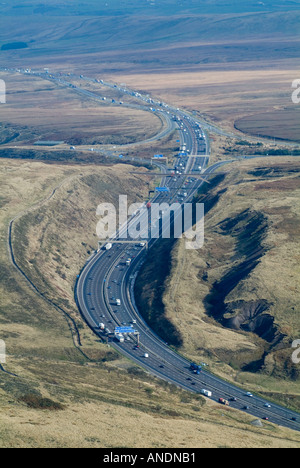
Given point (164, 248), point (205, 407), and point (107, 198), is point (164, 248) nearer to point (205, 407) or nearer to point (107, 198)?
point (107, 198)

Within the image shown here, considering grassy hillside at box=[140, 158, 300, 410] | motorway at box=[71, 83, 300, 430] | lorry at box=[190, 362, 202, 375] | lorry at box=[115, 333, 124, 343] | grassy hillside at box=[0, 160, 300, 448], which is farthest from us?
lorry at box=[115, 333, 124, 343]

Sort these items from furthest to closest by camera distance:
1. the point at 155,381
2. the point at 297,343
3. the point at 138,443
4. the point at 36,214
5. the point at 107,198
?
the point at 107,198 → the point at 36,214 → the point at 297,343 → the point at 155,381 → the point at 138,443

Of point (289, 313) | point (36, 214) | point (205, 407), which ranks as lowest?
point (205, 407)

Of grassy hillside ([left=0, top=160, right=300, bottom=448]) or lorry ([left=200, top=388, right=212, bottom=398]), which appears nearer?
grassy hillside ([left=0, top=160, right=300, bottom=448])

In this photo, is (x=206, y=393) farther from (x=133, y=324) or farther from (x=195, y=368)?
(x=133, y=324)

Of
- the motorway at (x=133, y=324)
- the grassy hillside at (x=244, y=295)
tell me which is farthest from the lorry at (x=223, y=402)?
the grassy hillside at (x=244, y=295)

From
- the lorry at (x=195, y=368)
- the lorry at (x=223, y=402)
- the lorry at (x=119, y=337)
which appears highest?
the lorry at (x=119, y=337)

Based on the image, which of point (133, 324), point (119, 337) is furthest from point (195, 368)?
point (133, 324)

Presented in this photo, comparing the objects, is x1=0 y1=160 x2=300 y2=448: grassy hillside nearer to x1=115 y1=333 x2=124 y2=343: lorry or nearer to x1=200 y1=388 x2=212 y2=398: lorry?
x1=200 y1=388 x2=212 y2=398: lorry
